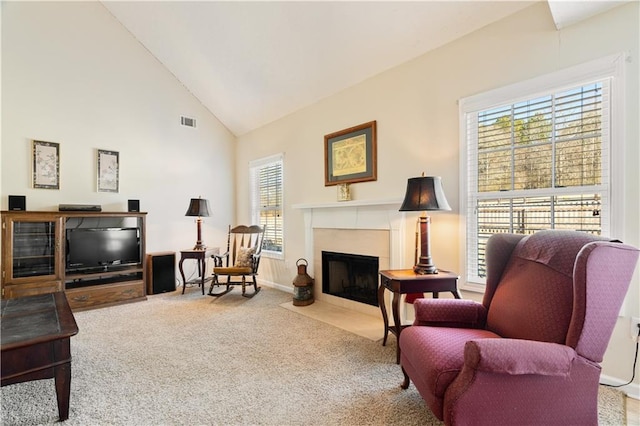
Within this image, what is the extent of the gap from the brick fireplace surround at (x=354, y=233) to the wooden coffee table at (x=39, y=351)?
2.67 meters

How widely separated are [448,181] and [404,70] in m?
1.31

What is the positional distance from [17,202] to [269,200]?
320 centimetres

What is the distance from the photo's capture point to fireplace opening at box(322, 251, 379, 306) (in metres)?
3.57

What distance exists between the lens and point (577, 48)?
86.0 inches

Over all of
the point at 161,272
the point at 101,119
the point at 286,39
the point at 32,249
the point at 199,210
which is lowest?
the point at 161,272

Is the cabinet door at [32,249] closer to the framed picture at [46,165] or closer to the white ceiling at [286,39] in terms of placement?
the framed picture at [46,165]

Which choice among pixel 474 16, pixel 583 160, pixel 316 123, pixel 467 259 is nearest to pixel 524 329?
pixel 467 259

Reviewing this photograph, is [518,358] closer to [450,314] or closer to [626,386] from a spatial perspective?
[450,314]

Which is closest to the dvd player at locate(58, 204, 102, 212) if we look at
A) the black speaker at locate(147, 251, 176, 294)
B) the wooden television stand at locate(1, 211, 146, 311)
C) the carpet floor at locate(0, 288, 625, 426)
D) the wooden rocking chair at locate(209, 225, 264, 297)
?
the wooden television stand at locate(1, 211, 146, 311)

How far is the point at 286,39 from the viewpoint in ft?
11.6

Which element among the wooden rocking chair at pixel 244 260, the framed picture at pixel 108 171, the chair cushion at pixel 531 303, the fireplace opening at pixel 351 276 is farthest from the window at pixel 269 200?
the chair cushion at pixel 531 303

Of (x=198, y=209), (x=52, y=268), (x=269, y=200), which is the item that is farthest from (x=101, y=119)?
(x=269, y=200)

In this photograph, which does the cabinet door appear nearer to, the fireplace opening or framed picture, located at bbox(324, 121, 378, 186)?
the fireplace opening

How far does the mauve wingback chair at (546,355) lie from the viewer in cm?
132
